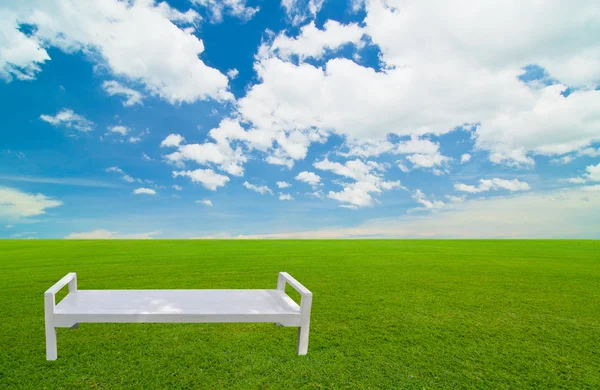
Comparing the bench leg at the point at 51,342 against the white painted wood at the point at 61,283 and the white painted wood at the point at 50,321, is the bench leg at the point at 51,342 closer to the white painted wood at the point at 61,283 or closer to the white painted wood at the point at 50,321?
the white painted wood at the point at 50,321

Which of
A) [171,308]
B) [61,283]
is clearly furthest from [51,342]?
[171,308]

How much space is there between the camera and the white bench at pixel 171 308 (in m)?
3.99

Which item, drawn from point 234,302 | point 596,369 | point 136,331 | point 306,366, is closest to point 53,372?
point 136,331

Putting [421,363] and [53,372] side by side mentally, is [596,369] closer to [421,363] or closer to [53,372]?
[421,363]

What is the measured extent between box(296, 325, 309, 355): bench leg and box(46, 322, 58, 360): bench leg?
9.04ft

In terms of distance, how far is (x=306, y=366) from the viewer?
160 inches

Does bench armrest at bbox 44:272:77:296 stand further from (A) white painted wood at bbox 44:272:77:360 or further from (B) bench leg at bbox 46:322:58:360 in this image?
(B) bench leg at bbox 46:322:58:360

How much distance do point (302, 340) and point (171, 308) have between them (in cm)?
157

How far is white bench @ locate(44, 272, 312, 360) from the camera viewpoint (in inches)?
157

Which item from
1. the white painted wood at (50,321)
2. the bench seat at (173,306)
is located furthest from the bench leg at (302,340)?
the white painted wood at (50,321)

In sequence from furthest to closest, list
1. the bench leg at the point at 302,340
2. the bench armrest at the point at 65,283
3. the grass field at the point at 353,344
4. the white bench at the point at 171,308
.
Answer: the bench leg at the point at 302,340
the bench armrest at the point at 65,283
the white bench at the point at 171,308
the grass field at the point at 353,344

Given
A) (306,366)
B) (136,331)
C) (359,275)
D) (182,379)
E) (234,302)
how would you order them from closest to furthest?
(182,379) → (306,366) → (234,302) → (136,331) → (359,275)

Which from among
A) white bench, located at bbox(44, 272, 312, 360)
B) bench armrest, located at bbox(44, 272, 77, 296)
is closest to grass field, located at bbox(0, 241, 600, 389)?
white bench, located at bbox(44, 272, 312, 360)

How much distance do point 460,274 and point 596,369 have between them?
20.9 ft
